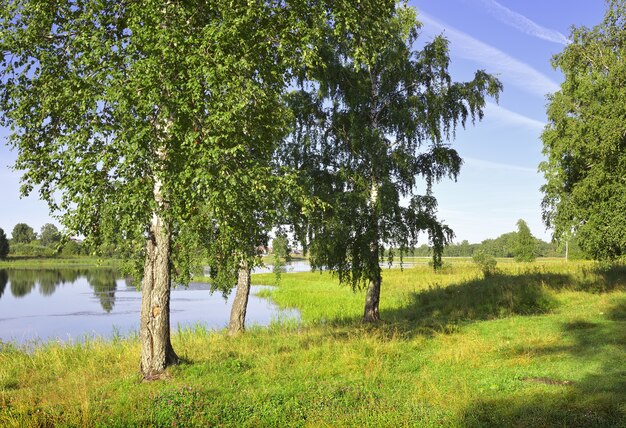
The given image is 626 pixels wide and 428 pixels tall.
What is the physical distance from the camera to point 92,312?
33.5 metres

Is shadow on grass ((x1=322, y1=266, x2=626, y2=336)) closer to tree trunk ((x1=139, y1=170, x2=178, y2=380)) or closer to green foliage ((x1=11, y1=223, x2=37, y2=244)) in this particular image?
tree trunk ((x1=139, y1=170, x2=178, y2=380))

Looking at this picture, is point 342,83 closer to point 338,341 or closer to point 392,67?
point 392,67

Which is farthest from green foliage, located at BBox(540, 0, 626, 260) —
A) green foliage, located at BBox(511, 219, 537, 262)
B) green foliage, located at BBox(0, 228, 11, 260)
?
green foliage, located at BBox(0, 228, 11, 260)

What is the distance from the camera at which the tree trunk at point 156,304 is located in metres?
11.5

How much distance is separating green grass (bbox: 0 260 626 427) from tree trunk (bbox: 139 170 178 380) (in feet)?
1.56

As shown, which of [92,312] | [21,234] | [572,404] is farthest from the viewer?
[21,234]

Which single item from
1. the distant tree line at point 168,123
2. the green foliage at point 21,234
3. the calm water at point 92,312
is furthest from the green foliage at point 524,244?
the green foliage at point 21,234

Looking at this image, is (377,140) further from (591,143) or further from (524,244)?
(524,244)

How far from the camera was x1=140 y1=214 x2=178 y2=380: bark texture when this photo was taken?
11508mm

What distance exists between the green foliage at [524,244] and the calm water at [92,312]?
156 ft

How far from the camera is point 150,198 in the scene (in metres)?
9.80

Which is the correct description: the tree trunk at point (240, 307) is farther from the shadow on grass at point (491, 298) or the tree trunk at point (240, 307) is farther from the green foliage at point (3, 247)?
the green foliage at point (3, 247)

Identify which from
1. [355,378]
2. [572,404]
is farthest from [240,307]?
[572,404]

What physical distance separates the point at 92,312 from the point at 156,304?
25.3m
